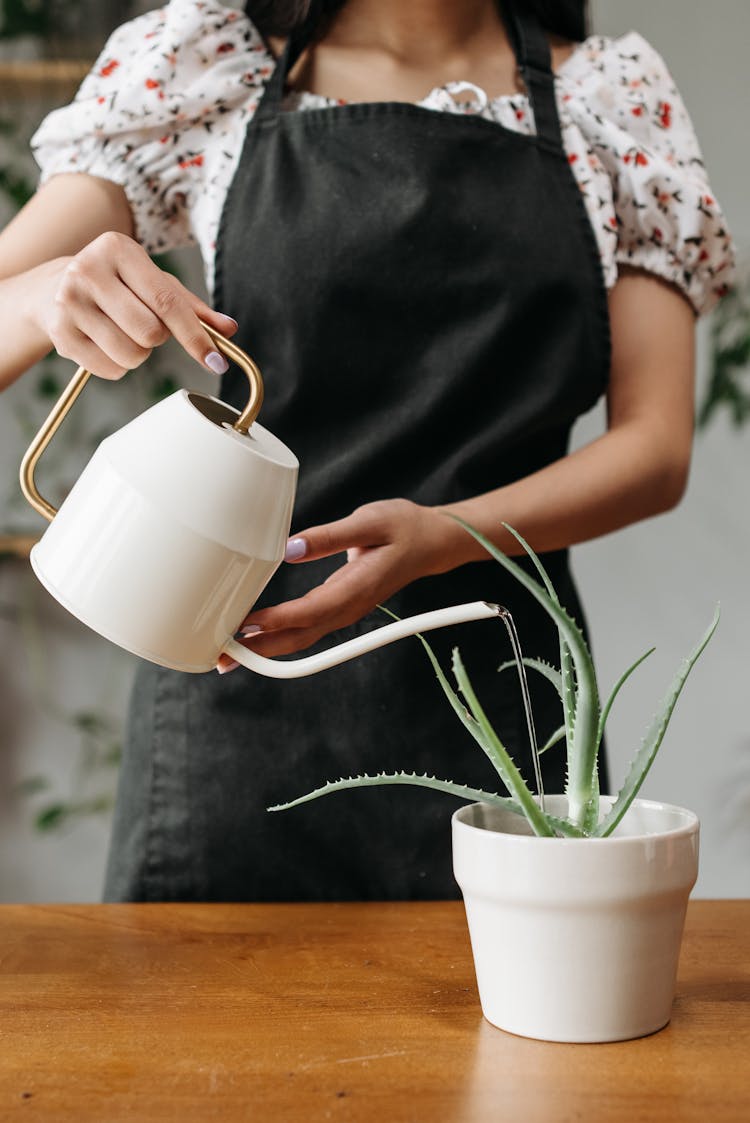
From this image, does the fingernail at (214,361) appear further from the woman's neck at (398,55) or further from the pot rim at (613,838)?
the woman's neck at (398,55)

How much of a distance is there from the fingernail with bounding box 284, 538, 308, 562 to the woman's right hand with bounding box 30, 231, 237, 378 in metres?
0.11

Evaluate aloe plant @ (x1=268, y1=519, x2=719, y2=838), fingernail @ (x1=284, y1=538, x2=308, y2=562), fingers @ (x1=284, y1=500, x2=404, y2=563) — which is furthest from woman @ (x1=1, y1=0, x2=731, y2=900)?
aloe plant @ (x1=268, y1=519, x2=719, y2=838)

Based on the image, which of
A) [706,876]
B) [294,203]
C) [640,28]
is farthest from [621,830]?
[640,28]

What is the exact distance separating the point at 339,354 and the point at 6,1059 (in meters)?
0.67

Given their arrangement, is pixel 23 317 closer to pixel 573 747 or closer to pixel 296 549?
pixel 296 549

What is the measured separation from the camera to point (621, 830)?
0.66m

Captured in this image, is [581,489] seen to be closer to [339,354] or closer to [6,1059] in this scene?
[339,354]

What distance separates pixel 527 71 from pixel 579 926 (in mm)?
874

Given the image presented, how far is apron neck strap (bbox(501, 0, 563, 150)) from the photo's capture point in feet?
3.73

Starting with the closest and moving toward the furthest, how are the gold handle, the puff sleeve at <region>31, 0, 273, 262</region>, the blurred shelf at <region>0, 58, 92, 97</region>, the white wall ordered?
the gold handle → the puff sleeve at <region>31, 0, 273, 262</region> → the blurred shelf at <region>0, 58, 92, 97</region> → the white wall

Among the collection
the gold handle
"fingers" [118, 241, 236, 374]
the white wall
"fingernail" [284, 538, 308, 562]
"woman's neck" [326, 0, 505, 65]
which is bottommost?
the white wall

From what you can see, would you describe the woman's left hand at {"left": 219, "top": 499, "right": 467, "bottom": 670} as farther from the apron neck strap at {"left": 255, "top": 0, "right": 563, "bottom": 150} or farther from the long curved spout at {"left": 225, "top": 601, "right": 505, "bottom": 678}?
the apron neck strap at {"left": 255, "top": 0, "right": 563, "bottom": 150}

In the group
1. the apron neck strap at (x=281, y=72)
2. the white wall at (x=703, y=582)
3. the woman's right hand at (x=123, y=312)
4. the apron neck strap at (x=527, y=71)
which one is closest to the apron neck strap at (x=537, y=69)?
the apron neck strap at (x=527, y=71)

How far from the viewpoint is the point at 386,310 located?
42.3 inches
